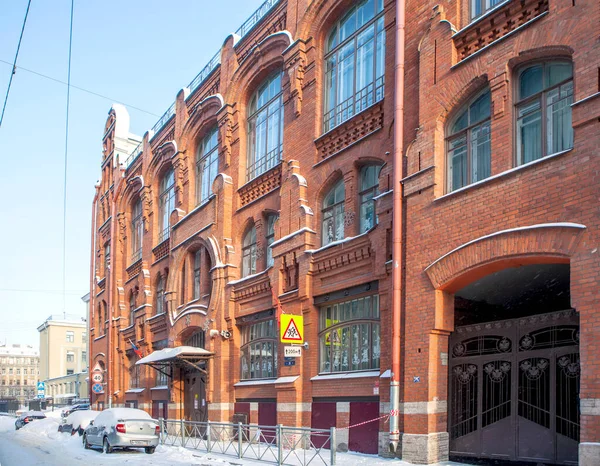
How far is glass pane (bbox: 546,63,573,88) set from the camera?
1187 centimetres

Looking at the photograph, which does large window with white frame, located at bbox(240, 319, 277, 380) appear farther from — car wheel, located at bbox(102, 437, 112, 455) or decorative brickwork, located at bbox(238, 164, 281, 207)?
car wheel, located at bbox(102, 437, 112, 455)

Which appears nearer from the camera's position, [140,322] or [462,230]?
[462,230]

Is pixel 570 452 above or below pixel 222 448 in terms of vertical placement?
above

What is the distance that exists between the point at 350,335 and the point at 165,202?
1627 centimetres

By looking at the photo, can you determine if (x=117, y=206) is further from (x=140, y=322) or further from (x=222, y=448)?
(x=222, y=448)

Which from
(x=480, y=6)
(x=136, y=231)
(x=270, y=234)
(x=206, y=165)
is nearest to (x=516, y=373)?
(x=480, y=6)

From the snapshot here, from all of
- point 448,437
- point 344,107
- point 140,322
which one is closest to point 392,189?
point 344,107

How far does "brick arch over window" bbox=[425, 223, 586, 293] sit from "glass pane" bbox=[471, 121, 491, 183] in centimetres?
159

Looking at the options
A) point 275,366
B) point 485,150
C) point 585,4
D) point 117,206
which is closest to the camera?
point 585,4

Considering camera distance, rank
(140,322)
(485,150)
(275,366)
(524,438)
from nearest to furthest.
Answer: (524,438)
(485,150)
(275,366)
(140,322)

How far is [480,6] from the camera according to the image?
14.1m

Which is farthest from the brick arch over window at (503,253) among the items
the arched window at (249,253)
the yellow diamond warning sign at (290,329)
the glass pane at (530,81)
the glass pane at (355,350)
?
the arched window at (249,253)

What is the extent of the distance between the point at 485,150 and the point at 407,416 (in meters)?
5.44

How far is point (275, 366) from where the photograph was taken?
2055 cm
